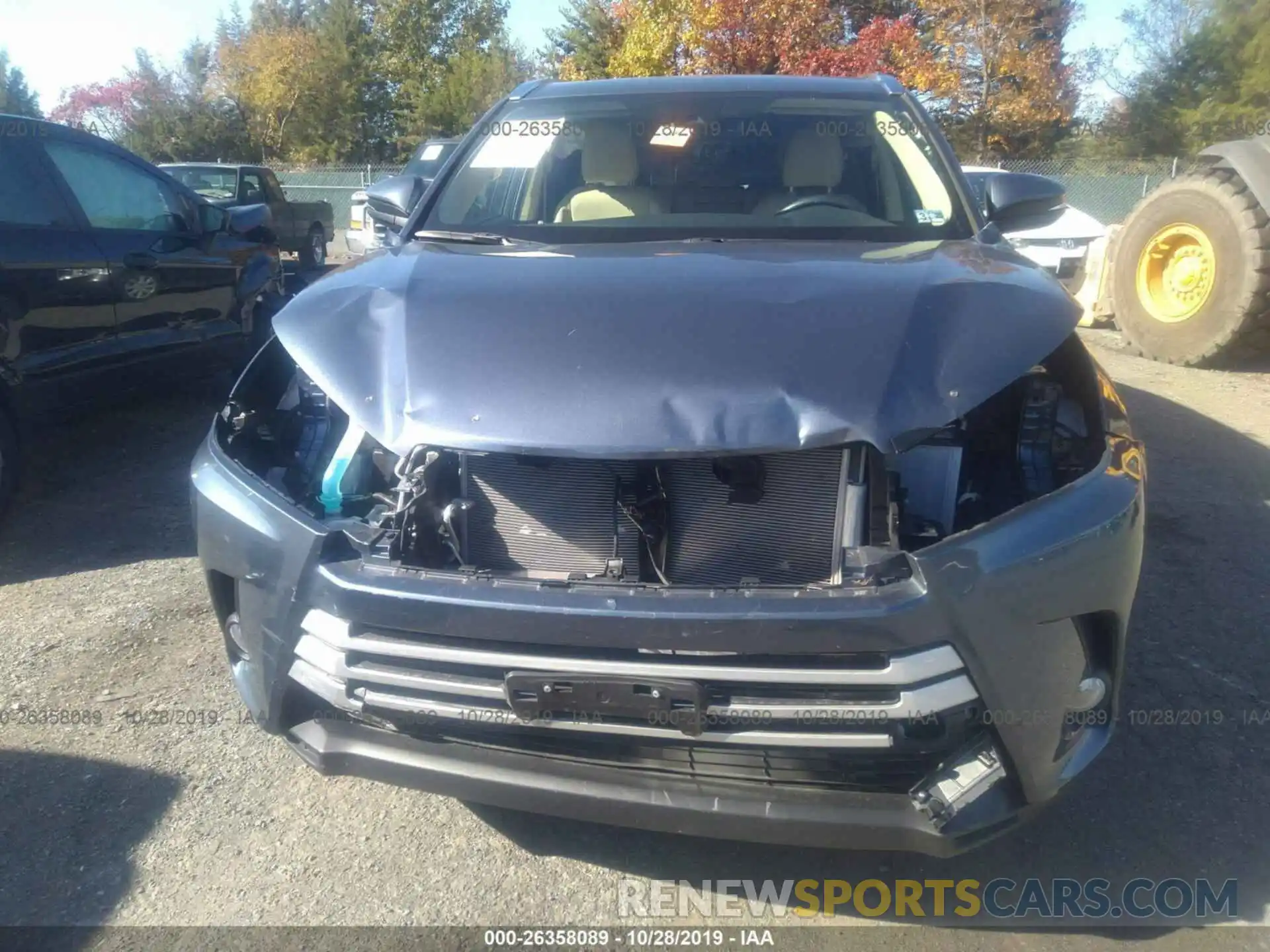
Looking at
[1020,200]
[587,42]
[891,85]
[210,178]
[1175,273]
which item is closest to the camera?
[1020,200]

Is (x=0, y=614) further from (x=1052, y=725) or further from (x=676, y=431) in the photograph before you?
(x=1052, y=725)

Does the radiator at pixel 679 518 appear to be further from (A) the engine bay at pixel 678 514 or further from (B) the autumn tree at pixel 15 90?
(B) the autumn tree at pixel 15 90

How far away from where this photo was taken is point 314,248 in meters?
15.1

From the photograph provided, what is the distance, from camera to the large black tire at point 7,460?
13.8ft

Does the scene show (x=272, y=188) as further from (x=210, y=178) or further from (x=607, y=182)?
(x=607, y=182)

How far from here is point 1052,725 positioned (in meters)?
2.02

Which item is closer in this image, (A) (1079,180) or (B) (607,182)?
(B) (607,182)

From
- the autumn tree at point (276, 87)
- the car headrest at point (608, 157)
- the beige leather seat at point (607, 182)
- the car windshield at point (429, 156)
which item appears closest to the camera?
the beige leather seat at point (607, 182)

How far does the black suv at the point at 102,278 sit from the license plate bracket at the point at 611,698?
334 cm

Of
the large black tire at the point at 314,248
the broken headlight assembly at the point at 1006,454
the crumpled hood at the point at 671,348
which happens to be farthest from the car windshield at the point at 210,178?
the broken headlight assembly at the point at 1006,454

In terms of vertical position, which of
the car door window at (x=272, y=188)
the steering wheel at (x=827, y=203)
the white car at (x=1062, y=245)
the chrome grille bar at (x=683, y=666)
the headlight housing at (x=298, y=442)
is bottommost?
the white car at (x=1062, y=245)

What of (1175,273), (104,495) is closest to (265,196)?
(104,495)

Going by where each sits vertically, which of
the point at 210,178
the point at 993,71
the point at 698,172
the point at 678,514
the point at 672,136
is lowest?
the point at 210,178

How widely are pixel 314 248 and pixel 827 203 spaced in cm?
1321
